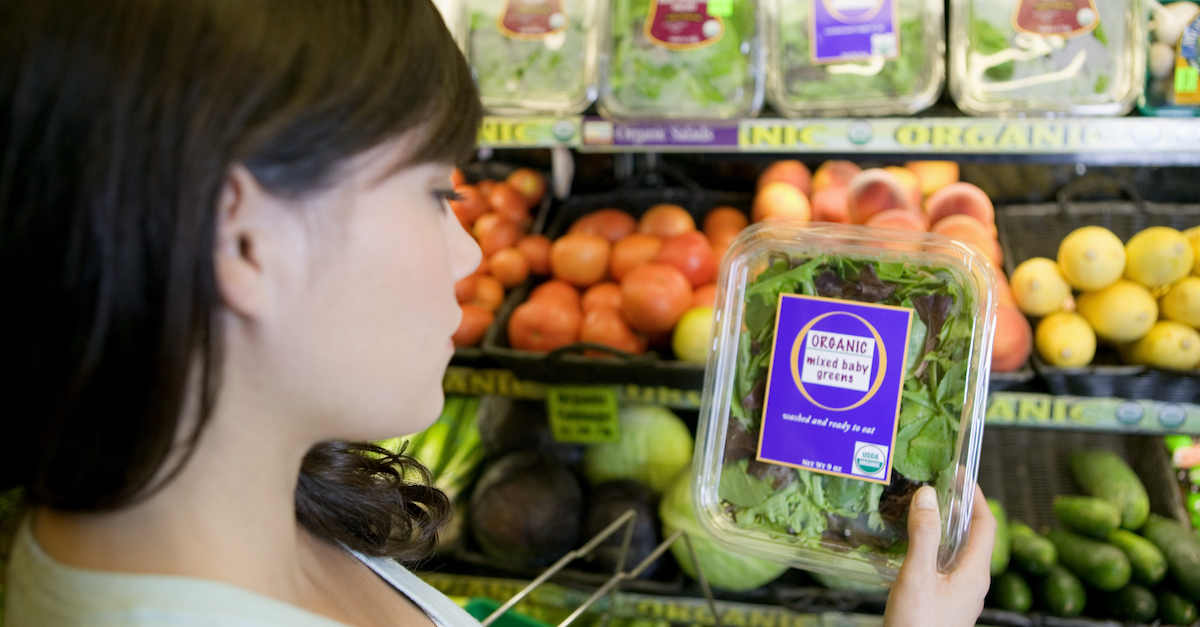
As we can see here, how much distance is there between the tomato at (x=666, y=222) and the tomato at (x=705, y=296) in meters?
0.18

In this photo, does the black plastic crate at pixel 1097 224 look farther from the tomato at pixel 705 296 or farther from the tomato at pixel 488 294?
the tomato at pixel 488 294

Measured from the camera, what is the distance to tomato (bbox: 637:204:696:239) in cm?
176

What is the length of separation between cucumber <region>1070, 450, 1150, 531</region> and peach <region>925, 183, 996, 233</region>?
536 millimetres

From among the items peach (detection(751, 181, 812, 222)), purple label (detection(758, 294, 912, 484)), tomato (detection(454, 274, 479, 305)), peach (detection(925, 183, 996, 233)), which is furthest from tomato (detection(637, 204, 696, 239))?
purple label (detection(758, 294, 912, 484))

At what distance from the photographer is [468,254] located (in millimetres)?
753

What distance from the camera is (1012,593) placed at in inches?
58.7

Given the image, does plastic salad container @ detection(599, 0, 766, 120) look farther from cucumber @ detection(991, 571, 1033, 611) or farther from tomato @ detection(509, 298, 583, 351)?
cucumber @ detection(991, 571, 1033, 611)

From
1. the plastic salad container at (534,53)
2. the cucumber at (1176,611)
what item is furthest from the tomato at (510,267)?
the cucumber at (1176,611)

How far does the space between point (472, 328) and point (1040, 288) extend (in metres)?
1.10

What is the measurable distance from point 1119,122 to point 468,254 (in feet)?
3.67

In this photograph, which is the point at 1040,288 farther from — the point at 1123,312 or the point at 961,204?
the point at 961,204

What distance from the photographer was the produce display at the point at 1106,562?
1446mm

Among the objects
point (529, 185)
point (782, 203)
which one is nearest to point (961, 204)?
point (782, 203)

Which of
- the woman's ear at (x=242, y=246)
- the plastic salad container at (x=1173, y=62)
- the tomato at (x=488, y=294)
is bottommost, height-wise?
the tomato at (x=488, y=294)
